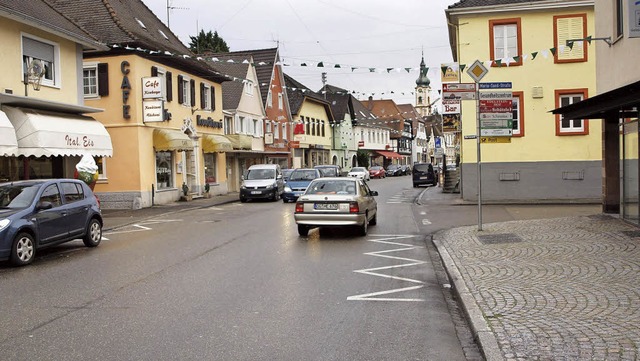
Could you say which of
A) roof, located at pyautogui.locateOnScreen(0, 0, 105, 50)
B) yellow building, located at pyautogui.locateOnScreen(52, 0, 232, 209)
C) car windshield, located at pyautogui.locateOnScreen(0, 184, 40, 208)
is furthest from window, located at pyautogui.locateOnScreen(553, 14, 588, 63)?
car windshield, located at pyautogui.locateOnScreen(0, 184, 40, 208)

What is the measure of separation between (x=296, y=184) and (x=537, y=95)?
38.3 ft

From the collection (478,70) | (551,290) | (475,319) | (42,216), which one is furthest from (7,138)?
(551,290)

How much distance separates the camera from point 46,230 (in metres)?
11.5

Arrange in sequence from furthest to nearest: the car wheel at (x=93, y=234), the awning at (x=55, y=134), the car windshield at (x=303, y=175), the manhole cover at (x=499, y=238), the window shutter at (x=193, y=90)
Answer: the window shutter at (x=193, y=90), the car windshield at (x=303, y=175), the awning at (x=55, y=134), the car wheel at (x=93, y=234), the manhole cover at (x=499, y=238)

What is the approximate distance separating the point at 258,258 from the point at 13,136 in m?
9.48

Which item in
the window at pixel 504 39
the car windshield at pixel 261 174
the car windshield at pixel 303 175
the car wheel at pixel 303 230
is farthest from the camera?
the car windshield at pixel 261 174

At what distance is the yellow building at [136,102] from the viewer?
25.5 meters

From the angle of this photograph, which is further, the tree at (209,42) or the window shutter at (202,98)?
the tree at (209,42)

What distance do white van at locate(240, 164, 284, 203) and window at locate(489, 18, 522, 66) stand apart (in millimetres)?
12075

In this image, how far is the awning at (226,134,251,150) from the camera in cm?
3672

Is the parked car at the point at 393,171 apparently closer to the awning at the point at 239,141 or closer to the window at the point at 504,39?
the awning at the point at 239,141

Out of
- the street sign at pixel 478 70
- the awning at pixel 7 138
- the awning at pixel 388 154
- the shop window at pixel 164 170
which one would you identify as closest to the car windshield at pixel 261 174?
the shop window at pixel 164 170

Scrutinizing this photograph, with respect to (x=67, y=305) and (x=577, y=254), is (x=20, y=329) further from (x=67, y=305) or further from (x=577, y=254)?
(x=577, y=254)

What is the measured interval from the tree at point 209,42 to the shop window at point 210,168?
26.4 metres
